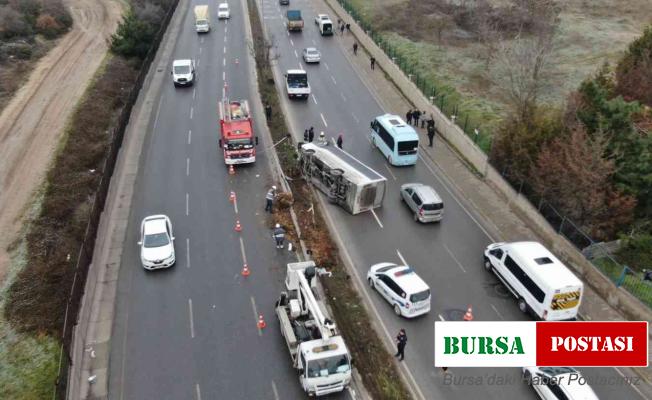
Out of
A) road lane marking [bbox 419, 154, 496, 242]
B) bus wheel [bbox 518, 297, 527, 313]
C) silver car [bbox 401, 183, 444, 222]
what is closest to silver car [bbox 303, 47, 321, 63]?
road lane marking [bbox 419, 154, 496, 242]

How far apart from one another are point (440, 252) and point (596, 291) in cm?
795

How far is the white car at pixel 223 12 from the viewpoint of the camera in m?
74.6

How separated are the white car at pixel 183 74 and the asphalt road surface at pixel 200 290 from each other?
8.35m

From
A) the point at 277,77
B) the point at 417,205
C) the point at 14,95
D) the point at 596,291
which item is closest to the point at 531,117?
the point at 417,205

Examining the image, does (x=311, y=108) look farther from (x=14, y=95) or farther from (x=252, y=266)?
(x=14, y=95)

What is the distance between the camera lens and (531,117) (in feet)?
113

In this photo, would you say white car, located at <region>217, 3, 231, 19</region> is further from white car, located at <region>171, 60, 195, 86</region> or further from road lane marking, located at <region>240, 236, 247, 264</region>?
road lane marking, located at <region>240, 236, 247, 264</region>

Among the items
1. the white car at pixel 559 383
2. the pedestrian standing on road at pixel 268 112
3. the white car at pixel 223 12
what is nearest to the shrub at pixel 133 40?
the white car at pixel 223 12

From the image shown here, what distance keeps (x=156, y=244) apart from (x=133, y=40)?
1450 inches

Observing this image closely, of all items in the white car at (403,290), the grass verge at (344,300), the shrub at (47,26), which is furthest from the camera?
the shrub at (47,26)

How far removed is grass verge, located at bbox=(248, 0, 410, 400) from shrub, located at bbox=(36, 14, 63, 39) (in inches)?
1522

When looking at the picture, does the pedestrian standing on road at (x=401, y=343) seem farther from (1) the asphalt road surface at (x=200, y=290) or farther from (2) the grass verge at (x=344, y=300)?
(1) the asphalt road surface at (x=200, y=290)

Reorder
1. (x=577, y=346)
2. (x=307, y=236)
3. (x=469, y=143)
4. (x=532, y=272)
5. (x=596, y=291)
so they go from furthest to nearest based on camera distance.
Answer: (x=469, y=143) < (x=307, y=236) < (x=596, y=291) < (x=532, y=272) < (x=577, y=346)

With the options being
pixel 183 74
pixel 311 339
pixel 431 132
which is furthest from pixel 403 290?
A: pixel 183 74
